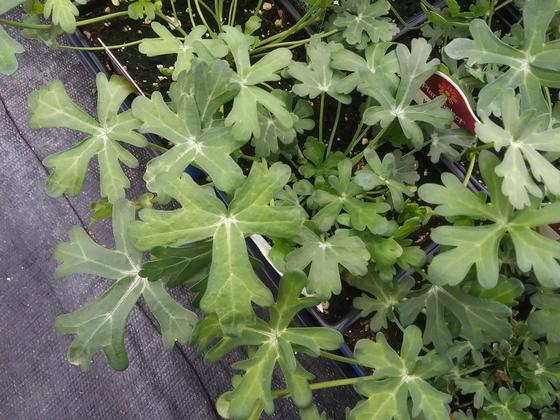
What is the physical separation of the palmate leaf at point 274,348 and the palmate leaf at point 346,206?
0.55 ft

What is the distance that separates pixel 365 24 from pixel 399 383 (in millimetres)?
774

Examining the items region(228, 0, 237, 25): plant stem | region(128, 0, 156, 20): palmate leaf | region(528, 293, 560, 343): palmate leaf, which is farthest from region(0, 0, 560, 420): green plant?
region(228, 0, 237, 25): plant stem

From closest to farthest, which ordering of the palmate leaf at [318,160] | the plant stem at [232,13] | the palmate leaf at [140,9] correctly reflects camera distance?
the palmate leaf at [318,160] < the palmate leaf at [140,9] < the plant stem at [232,13]

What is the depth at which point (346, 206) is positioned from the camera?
42.5 inches

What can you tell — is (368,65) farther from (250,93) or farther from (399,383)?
(399,383)

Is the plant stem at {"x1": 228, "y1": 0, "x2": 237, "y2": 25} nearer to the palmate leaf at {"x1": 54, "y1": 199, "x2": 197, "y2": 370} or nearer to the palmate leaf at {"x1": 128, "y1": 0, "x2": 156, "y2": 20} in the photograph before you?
the palmate leaf at {"x1": 128, "y1": 0, "x2": 156, "y2": 20}

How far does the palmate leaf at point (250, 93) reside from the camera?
970 millimetres

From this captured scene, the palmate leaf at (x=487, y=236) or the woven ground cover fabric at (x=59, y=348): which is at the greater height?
the palmate leaf at (x=487, y=236)

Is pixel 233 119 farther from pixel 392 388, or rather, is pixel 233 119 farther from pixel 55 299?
pixel 55 299

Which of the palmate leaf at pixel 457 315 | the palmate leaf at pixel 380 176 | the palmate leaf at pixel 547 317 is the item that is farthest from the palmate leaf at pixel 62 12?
the palmate leaf at pixel 547 317

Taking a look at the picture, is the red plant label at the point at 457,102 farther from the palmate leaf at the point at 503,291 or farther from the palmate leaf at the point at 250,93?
the palmate leaf at the point at 250,93

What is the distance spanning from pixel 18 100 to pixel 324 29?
3.07ft

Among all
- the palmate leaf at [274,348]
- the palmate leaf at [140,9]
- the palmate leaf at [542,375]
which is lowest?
the palmate leaf at [542,375]

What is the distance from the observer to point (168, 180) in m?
0.87
